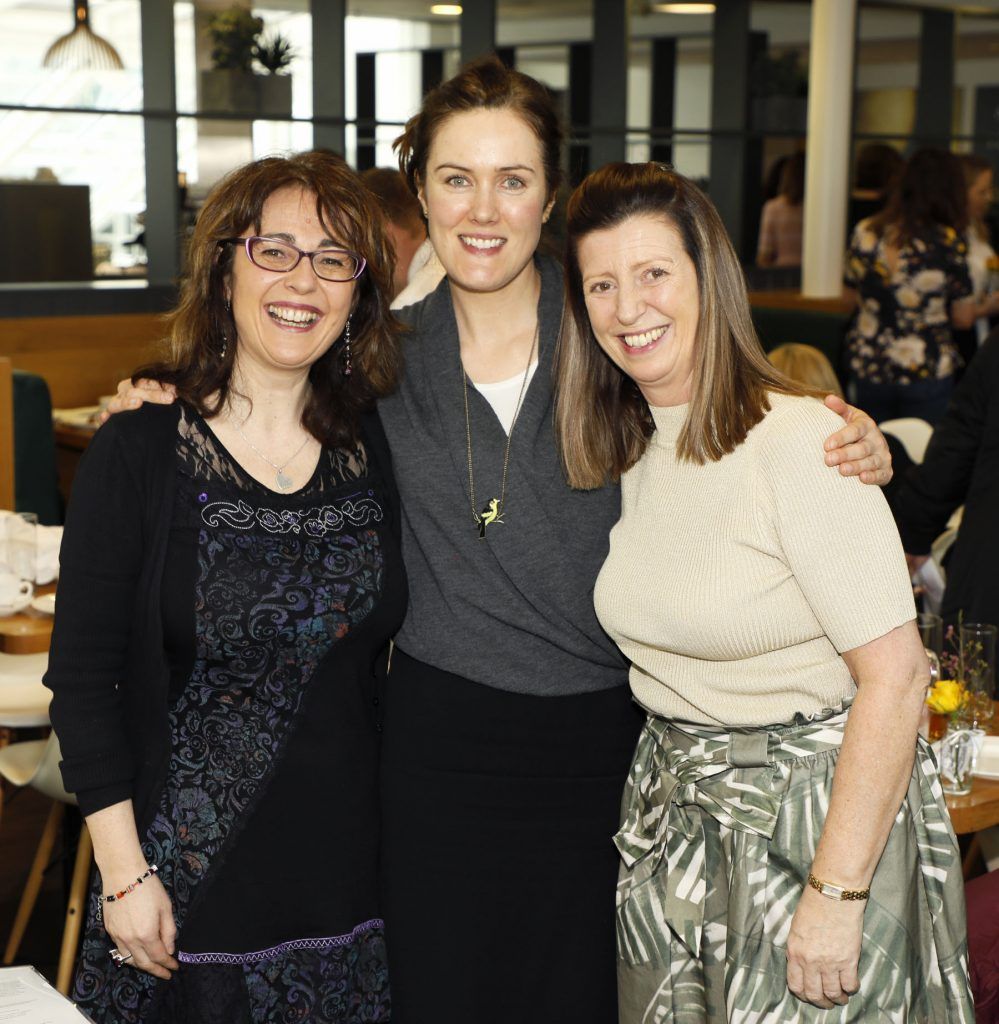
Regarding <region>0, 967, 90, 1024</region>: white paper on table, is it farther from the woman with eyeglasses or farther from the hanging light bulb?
the hanging light bulb

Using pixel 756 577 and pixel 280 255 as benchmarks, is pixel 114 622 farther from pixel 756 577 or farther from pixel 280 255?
pixel 756 577

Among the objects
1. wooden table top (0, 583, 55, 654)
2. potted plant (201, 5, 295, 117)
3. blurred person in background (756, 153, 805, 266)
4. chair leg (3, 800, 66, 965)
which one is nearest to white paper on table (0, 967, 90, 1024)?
wooden table top (0, 583, 55, 654)

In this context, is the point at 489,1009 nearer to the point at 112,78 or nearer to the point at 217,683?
the point at 217,683

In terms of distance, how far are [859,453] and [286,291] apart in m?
0.80

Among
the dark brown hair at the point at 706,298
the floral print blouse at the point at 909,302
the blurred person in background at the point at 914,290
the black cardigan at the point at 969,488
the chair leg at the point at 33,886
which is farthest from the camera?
the floral print blouse at the point at 909,302

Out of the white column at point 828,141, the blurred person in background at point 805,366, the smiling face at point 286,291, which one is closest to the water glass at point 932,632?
the smiling face at point 286,291

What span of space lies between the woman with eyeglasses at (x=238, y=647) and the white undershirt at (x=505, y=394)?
26cm

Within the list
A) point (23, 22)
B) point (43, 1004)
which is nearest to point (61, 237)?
point (23, 22)

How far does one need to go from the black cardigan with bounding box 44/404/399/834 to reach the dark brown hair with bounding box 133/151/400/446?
13 cm

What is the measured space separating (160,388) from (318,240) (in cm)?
30

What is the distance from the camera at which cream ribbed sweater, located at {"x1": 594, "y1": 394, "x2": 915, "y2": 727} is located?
5.27 ft

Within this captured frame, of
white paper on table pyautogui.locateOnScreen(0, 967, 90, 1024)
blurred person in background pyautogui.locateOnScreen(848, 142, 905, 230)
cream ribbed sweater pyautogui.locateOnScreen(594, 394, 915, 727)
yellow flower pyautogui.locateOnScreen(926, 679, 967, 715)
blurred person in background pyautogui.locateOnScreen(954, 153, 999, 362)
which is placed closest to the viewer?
white paper on table pyautogui.locateOnScreen(0, 967, 90, 1024)

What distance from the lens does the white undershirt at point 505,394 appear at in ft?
6.85

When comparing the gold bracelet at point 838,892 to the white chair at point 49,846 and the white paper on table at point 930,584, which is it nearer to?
the white chair at point 49,846
